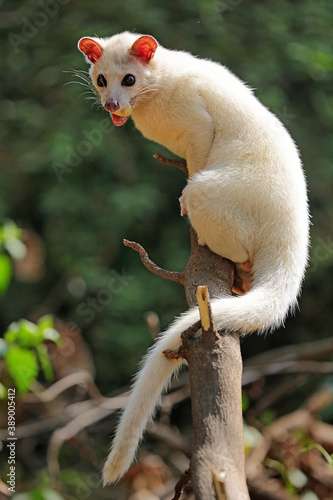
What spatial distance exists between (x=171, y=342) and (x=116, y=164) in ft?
12.7

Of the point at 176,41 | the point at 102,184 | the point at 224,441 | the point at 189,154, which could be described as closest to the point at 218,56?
the point at 176,41

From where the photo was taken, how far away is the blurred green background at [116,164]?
553 cm

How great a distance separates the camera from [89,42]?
302 cm

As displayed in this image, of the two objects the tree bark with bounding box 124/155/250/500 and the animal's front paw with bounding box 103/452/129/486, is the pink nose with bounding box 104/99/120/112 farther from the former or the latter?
the animal's front paw with bounding box 103/452/129/486

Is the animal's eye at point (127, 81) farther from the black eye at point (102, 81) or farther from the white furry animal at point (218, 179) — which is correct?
the black eye at point (102, 81)

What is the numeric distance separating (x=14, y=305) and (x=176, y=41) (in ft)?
10.8

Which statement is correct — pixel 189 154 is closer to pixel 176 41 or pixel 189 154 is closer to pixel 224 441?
pixel 224 441

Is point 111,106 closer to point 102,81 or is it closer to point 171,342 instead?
point 102,81

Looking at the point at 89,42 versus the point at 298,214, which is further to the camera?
the point at 89,42

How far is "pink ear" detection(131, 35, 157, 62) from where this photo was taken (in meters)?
2.96

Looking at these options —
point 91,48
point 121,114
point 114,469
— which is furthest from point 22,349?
point 91,48

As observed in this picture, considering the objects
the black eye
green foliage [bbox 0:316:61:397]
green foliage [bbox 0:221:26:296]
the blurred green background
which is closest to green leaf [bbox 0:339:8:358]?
green foliage [bbox 0:316:61:397]

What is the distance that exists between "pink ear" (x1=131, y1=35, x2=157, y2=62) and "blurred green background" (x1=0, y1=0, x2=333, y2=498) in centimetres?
236

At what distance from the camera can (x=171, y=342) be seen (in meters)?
2.18
